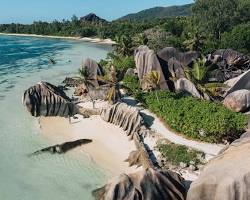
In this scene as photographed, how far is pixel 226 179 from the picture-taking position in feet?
44.4

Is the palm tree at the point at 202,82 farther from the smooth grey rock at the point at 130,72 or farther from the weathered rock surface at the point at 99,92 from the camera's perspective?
the smooth grey rock at the point at 130,72

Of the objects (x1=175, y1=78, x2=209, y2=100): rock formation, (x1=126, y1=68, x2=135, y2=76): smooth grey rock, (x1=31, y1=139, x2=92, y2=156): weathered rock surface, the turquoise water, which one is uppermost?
(x1=175, y1=78, x2=209, y2=100): rock formation

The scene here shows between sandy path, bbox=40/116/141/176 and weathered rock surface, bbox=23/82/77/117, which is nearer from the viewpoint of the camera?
sandy path, bbox=40/116/141/176

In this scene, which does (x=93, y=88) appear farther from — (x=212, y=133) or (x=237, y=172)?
(x=237, y=172)

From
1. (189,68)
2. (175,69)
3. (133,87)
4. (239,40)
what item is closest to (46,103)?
(133,87)

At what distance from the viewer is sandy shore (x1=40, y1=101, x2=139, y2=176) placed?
23.9 meters

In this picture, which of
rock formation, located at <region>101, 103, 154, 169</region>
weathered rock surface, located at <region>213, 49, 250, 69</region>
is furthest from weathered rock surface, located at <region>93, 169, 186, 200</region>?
weathered rock surface, located at <region>213, 49, 250, 69</region>

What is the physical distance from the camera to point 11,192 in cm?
2073

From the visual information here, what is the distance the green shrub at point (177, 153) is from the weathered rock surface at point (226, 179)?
24.5 ft

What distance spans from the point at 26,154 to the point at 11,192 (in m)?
4.96

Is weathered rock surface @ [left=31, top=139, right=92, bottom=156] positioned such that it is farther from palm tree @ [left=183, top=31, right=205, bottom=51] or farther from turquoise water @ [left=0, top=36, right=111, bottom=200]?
palm tree @ [left=183, top=31, right=205, bottom=51]

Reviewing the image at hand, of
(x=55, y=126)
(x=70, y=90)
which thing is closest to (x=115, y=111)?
(x=55, y=126)

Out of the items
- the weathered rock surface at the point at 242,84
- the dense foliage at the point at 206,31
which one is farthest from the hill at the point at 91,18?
the weathered rock surface at the point at 242,84

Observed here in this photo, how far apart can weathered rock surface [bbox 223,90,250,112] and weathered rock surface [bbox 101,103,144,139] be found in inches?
246
